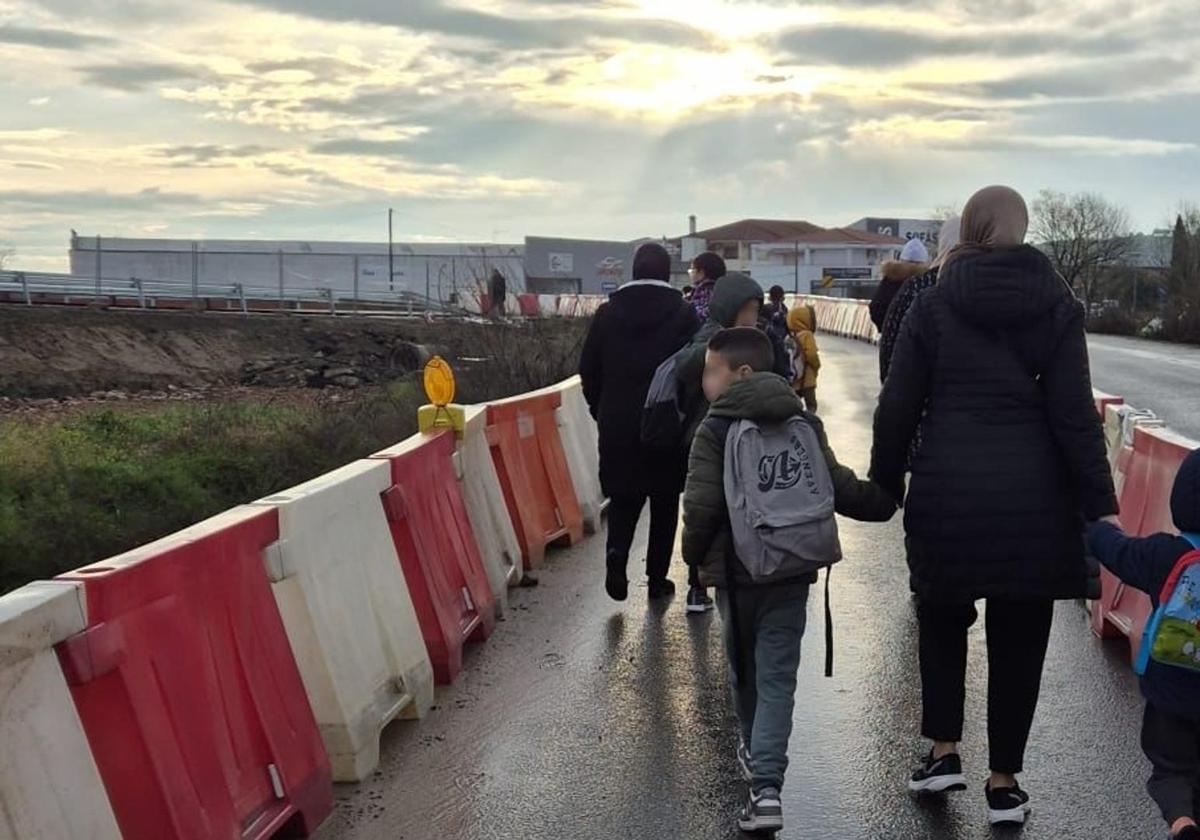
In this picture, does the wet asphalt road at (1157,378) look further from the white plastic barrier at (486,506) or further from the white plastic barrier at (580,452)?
the white plastic barrier at (486,506)

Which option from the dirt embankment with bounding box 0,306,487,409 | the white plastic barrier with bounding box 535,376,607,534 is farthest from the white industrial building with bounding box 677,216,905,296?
the white plastic barrier with bounding box 535,376,607,534

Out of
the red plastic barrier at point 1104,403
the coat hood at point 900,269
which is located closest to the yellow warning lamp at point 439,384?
the coat hood at point 900,269

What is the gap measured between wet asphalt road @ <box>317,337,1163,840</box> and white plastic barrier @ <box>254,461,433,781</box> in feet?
0.52

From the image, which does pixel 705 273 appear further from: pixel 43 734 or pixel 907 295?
pixel 43 734

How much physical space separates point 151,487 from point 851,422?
868 cm

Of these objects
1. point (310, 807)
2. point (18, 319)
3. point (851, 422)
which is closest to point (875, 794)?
point (310, 807)

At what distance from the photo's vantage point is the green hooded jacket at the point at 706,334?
5484 mm

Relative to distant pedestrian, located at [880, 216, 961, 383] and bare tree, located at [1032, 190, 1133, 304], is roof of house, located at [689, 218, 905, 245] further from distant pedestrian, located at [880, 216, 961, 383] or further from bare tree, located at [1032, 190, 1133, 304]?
distant pedestrian, located at [880, 216, 961, 383]

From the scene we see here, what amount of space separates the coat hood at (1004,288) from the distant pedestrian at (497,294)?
13.1 m

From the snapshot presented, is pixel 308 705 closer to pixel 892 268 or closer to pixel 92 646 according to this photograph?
pixel 92 646

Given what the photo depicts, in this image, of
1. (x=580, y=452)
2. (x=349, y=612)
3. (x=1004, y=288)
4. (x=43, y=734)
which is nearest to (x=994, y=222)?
(x=1004, y=288)

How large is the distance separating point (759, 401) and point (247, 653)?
1.84 m

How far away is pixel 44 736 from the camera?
9.49 ft

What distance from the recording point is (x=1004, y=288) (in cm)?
382
